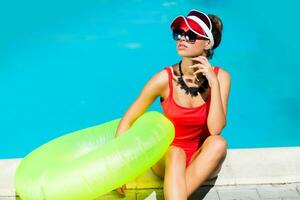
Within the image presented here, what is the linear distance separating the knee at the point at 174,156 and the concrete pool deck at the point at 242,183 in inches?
17.7

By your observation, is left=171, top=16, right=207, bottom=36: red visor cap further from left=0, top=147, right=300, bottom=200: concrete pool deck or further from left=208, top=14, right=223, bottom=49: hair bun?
left=0, top=147, right=300, bottom=200: concrete pool deck

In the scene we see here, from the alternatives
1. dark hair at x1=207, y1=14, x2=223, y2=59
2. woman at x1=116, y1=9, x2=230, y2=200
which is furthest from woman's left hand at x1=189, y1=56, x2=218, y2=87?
dark hair at x1=207, y1=14, x2=223, y2=59

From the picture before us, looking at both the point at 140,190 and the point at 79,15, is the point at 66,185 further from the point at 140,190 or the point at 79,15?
the point at 79,15

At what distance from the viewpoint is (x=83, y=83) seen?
718 cm

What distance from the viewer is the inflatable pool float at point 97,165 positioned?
354 centimetres

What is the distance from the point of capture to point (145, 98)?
3.96m

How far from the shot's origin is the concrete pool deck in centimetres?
420

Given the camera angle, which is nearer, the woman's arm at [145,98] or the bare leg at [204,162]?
the bare leg at [204,162]

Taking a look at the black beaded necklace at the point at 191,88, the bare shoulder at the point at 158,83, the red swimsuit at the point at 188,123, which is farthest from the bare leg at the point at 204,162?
the bare shoulder at the point at 158,83

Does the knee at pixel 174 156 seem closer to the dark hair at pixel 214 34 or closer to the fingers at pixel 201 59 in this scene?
the dark hair at pixel 214 34

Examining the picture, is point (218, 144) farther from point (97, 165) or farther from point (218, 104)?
point (97, 165)

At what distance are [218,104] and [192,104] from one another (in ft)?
0.75

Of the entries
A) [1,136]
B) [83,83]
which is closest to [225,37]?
[83,83]

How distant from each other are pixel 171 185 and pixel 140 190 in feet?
2.02
